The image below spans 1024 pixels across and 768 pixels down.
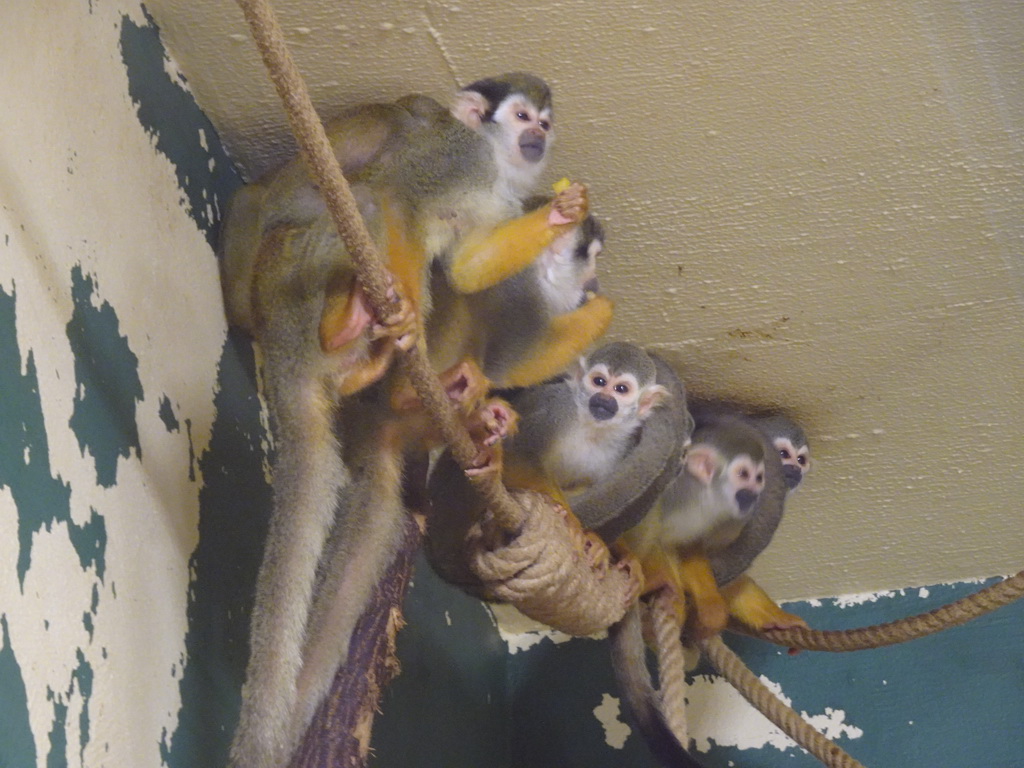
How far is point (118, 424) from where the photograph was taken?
1.64m

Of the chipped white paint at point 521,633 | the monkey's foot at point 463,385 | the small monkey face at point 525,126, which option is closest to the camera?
the monkey's foot at point 463,385

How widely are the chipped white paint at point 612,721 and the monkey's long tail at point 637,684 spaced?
0.81 meters

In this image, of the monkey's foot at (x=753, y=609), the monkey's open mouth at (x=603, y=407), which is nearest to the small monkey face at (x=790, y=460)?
the monkey's foot at (x=753, y=609)

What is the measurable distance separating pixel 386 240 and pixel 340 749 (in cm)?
77

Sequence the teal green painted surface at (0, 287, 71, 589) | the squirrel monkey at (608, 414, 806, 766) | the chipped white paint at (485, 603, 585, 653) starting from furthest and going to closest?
the chipped white paint at (485, 603, 585, 653)
the squirrel monkey at (608, 414, 806, 766)
the teal green painted surface at (0, 287, 71, 589)

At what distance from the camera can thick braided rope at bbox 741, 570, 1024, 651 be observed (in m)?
2.03

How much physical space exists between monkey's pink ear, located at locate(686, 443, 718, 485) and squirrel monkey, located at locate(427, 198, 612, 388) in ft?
2.02

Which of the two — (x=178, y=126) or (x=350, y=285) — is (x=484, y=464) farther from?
(x=178, y=126)

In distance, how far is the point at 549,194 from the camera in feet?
7.69

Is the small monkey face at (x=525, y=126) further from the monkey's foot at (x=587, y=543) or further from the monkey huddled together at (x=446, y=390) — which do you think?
the monkey's foot at (x=587, y=543)

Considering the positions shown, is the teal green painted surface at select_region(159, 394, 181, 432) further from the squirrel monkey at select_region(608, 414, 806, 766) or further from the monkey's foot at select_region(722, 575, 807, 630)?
the monkey's foot at select_region(722, 575, 807, 630)

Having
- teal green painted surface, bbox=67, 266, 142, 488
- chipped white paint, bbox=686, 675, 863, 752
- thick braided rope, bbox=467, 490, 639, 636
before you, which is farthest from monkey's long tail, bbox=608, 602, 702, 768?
teal green painted surface, bbox=67, 266, 142, 488

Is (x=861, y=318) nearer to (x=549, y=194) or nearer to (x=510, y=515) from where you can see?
(x=549, y=194)

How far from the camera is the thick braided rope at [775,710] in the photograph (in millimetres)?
2352
